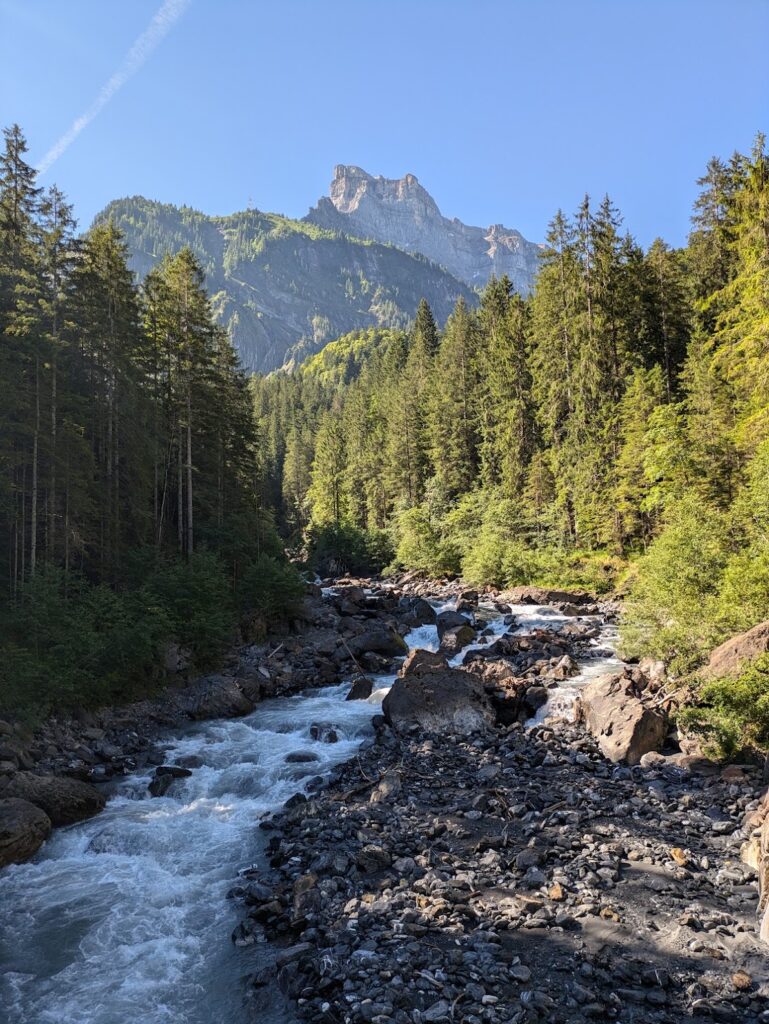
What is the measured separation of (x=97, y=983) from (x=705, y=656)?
15.4 m

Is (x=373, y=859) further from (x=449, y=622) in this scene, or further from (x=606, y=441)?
(x=606, y=441)

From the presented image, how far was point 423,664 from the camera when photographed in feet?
65.0

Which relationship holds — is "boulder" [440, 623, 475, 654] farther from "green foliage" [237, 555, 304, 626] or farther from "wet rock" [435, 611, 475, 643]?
"green foliage" [237, 555, 304, 626]

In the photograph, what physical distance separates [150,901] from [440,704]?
9692mm

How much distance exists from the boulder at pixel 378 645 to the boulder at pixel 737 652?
15.3m

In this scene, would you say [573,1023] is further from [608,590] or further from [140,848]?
[608,590]

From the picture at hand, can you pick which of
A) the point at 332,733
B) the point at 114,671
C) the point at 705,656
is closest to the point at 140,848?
the point at 332,733

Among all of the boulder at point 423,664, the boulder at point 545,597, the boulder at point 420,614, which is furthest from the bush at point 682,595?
the boulder at point 420,614

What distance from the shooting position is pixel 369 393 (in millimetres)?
96688

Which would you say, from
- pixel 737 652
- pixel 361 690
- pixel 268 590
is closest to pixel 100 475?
pixel 268 590

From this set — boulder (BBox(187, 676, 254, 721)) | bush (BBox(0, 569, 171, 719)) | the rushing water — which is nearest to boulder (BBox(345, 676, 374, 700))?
boulder (BBox(187, 676, 254, 721))

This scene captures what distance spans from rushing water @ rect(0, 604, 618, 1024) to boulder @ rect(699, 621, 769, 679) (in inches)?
390

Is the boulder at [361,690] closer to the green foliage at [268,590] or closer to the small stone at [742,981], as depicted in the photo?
the green foliage at [268,590]

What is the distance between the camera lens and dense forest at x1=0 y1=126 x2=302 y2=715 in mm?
18781
